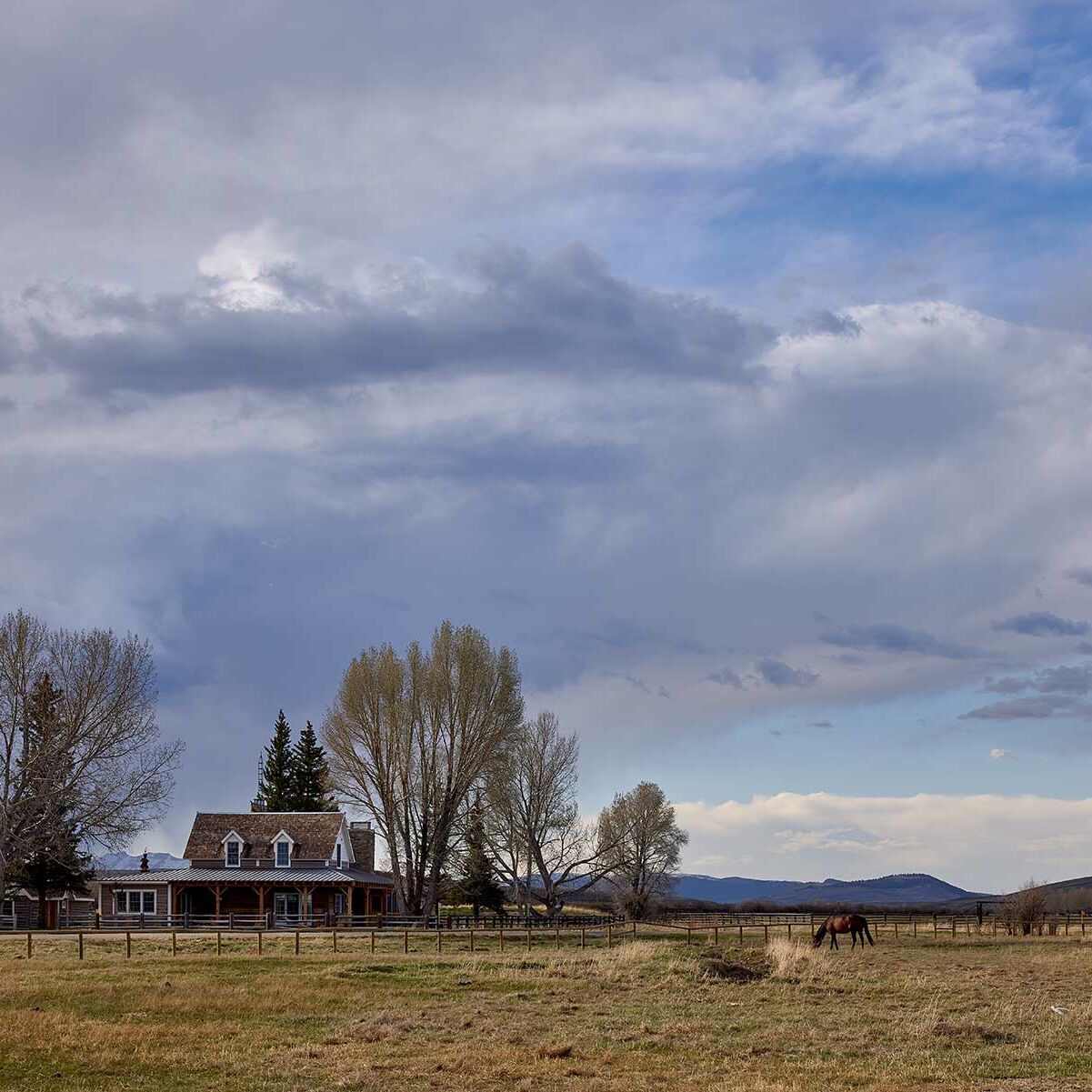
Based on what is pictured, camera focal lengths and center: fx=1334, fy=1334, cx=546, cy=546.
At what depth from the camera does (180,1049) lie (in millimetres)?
24969

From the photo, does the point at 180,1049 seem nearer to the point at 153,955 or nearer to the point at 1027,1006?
the point at 1027,1006

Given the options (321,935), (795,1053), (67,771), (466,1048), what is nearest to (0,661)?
(67,771)

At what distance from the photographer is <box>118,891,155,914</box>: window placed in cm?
7725

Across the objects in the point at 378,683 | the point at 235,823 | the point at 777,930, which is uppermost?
the point at 378,683

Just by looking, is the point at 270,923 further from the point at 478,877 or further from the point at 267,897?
the point at 478,877

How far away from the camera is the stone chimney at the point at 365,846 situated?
90.4 m

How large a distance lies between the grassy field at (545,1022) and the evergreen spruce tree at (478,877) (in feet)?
115

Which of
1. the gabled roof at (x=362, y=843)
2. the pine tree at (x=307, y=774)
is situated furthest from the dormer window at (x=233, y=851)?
the pine tree at (x=307, y=774)

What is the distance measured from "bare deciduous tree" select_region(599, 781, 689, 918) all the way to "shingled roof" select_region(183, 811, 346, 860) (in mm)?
20754

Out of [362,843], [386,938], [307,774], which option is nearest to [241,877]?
[362,843]

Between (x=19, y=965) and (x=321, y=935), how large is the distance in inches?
728

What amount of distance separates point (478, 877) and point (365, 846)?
1208 centimetres

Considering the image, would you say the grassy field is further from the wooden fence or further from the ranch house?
the ranch house

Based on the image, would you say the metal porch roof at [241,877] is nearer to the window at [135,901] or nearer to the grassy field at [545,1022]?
the window at [135,901]
